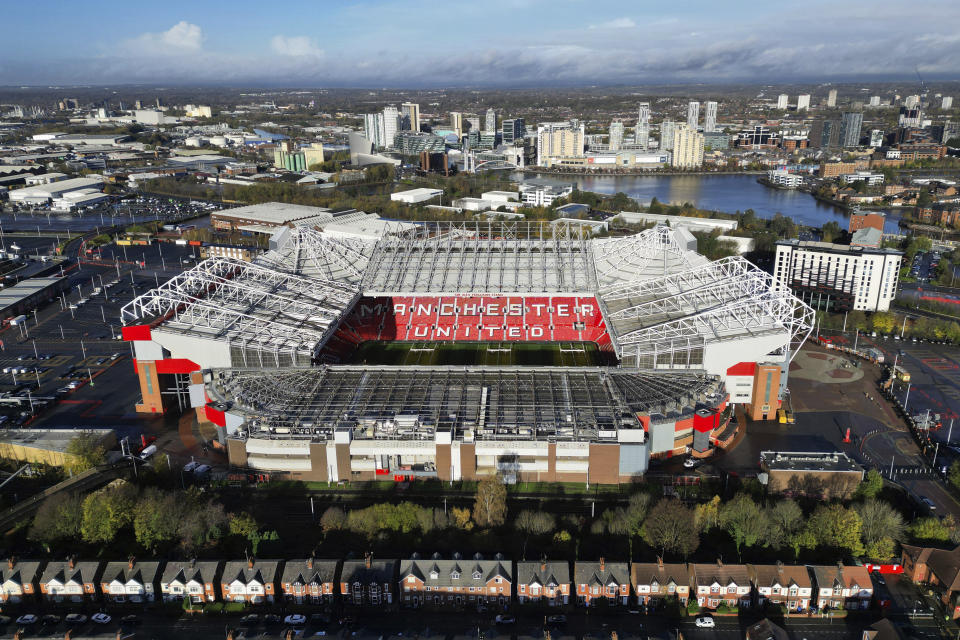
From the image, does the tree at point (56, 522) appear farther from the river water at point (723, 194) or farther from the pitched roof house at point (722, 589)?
the river water at point (723, 194)

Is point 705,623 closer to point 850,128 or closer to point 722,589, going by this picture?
point 722,589

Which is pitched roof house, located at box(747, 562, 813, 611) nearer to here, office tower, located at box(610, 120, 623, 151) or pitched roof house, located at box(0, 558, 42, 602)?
pitched roof house, located at box(0, 558, 42, 602)

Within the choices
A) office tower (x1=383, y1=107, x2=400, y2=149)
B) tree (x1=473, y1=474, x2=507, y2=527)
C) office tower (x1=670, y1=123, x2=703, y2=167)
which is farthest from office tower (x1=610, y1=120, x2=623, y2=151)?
tree (x1=473, y1=474, x2=507, y2=527)

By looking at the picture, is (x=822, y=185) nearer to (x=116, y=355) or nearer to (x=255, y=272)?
(x=255, y=272)

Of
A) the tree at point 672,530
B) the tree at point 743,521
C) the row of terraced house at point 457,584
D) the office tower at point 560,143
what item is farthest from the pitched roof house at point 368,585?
the office tower at point 560,143

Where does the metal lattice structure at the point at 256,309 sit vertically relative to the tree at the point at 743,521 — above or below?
above

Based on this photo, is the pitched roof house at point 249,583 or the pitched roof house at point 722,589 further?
the pitched roof house at point 249,583
